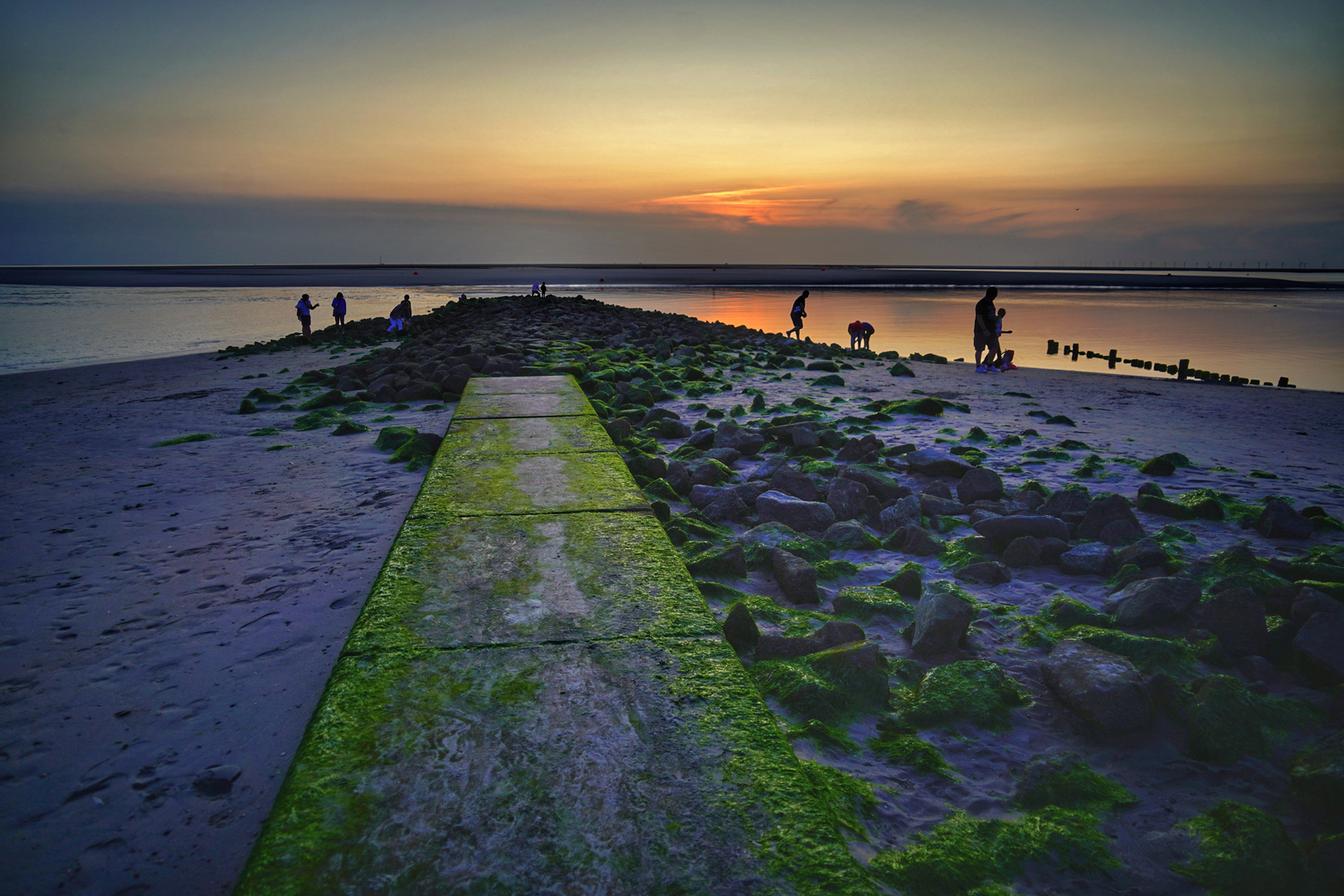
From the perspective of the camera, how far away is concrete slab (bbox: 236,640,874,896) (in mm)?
1358

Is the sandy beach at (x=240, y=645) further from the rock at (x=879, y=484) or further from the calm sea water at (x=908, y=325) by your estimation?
the calm sea water at (x=908, y=325)

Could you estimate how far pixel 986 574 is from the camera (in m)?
3.81

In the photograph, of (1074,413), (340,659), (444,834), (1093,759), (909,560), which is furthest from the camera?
(1074,413)

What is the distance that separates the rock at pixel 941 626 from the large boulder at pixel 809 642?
0.97 ft

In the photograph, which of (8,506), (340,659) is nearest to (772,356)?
(8,506)

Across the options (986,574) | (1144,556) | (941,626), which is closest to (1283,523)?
(1144,556)

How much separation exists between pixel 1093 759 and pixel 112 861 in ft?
10.0

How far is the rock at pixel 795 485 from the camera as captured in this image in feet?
16.6

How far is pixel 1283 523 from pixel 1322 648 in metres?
2.21

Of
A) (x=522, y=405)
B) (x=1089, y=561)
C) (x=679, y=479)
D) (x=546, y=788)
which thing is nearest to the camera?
(x=546, y=788)

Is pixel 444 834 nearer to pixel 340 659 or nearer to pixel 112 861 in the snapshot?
pixel 340 659

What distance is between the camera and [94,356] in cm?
1778

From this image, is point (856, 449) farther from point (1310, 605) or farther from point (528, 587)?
point (528, 587)

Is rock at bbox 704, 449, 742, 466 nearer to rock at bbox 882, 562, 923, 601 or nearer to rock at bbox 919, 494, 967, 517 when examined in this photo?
rock at bbox 919, 494, 967, 517
